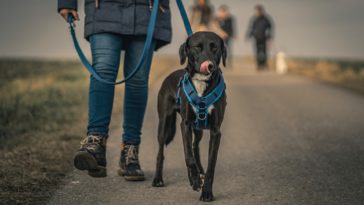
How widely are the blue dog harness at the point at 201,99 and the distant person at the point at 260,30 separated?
60.4 ft

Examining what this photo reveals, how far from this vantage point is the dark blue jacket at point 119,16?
457 centimetres

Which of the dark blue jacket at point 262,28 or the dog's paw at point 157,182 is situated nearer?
the dog's paw at point 157,182

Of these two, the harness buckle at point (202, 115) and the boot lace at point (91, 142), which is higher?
the harness buckle at point (202, 115)

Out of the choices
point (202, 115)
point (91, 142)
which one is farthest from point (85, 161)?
point (202, 115)

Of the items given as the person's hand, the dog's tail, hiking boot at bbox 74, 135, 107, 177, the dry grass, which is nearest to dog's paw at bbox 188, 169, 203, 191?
the dog's tail

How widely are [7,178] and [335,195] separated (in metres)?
2.74

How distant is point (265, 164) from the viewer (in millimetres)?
5469

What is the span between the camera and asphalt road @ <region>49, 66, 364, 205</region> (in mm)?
4277

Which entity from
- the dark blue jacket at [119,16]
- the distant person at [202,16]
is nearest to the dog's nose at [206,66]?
the dark blue jacket at [119,16]

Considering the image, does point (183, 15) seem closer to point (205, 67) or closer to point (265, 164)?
point (205, 67)

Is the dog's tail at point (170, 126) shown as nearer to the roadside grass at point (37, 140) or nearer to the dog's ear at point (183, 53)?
the dog's ear at point (183, 53)

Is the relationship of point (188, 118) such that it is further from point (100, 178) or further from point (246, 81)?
point (246, 81)

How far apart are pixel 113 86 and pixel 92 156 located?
0.68m

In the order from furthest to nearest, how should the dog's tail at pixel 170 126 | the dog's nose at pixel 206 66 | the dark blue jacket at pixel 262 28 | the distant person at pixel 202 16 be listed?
the dark blue jacket at pixel 262 28 < the distant person at pixel 202 16 < the dog's tail at pixel 170 126 < the dog's nose at pixel 206 66
